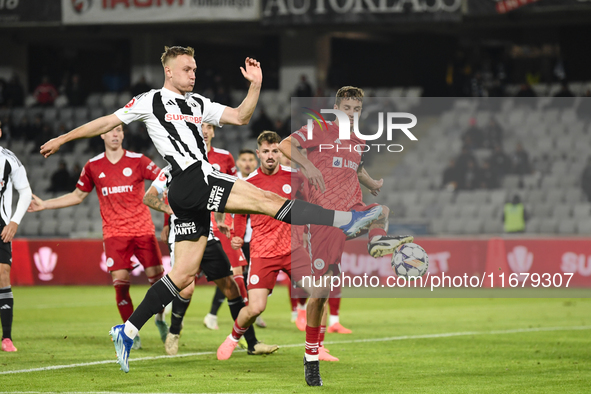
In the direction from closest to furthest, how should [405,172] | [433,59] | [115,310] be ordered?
[115,310], [405,172], [433,59]

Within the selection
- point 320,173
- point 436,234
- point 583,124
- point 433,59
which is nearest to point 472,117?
point 583,124

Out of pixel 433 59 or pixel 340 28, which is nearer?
pixel 340 28

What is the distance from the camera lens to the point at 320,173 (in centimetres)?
645

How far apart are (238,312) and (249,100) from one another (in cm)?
276

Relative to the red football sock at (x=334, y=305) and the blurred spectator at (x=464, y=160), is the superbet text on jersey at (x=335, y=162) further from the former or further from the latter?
the blurred spectator at (x=464, y=160)

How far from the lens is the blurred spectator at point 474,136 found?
18281mm

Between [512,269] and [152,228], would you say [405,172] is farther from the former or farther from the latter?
[152,228]

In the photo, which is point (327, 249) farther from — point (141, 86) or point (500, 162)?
point (141, 86)

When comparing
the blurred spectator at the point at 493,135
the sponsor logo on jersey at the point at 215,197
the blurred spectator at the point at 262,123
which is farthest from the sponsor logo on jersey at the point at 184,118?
the blurred spectator at the point at 262,123

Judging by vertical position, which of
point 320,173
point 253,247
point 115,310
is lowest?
point 115,310

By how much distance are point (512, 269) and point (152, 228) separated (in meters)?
9.13

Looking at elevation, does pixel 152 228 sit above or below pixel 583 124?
below

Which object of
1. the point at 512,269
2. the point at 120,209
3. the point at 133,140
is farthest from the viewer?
the point at 133,140

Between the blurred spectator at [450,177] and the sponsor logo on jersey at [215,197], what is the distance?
12.3 metres
